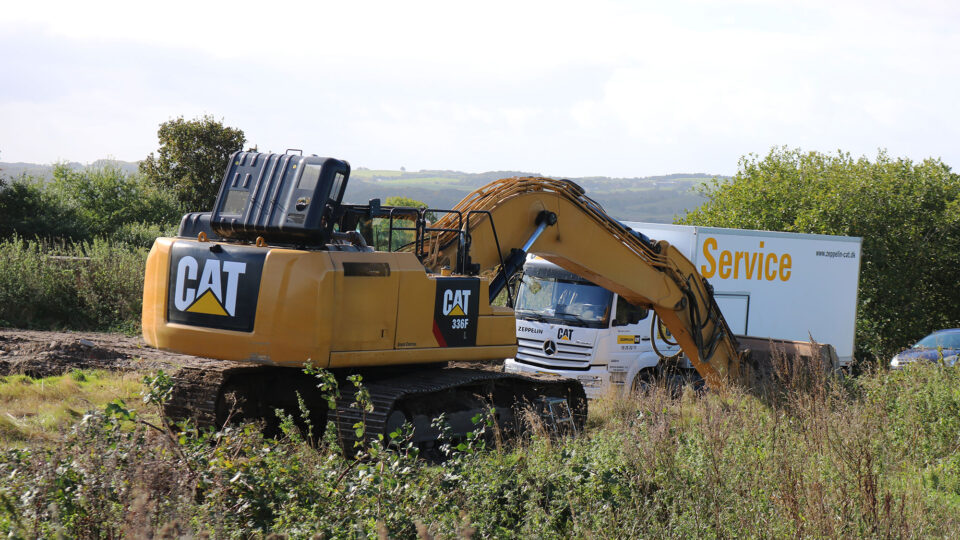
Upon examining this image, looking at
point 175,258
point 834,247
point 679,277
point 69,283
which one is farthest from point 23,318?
point 834,247

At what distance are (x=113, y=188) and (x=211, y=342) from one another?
97.4 feet

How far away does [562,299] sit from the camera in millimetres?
13719

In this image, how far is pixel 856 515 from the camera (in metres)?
5.50

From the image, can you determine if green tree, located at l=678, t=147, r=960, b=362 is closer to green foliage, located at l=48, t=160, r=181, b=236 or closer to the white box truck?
the white box truck

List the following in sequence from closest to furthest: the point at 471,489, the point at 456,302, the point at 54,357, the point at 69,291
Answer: the point at 471,489 < the point at 456,302 < the point at 54,357 < the point at 69,291

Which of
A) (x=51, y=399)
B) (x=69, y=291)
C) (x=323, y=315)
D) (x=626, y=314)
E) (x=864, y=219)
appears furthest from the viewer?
(x=864, y=219)

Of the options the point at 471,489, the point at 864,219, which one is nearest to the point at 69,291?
the point at 471,489

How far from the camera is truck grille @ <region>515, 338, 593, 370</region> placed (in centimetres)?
1327

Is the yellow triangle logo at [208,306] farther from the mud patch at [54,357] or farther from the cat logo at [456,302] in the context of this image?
the mud patch at [54,357]

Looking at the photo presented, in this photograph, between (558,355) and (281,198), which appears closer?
(281,198)

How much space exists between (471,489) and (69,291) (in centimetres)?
1649

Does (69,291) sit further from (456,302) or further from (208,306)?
(456,302)

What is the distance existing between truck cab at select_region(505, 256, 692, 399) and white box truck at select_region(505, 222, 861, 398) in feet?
0.05

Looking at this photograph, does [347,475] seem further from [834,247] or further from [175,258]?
[834,247]
